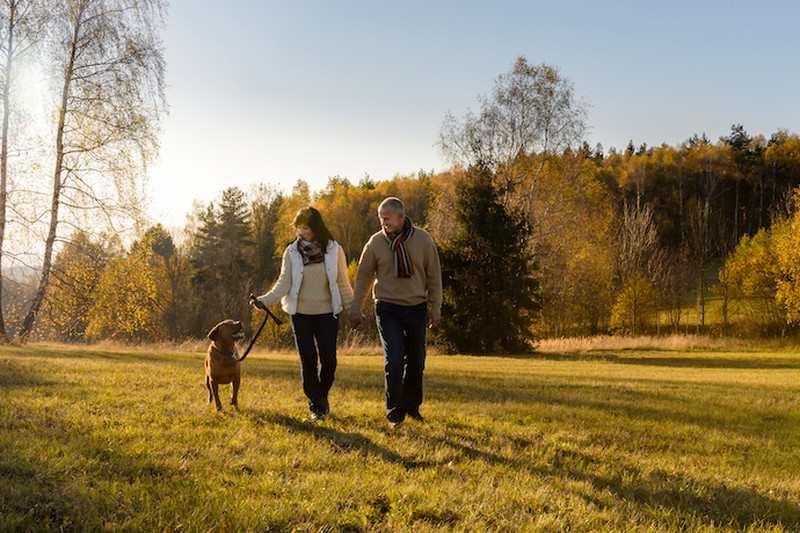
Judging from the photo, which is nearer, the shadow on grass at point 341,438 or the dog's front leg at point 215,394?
the shadow on grass at point 341,438

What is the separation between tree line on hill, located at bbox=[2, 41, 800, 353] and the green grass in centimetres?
1191

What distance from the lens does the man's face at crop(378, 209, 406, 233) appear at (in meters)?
5.50

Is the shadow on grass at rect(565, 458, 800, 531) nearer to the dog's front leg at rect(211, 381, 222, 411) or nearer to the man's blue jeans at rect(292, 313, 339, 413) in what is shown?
the man's blue jeans at rect(292, 313, 339, 413)

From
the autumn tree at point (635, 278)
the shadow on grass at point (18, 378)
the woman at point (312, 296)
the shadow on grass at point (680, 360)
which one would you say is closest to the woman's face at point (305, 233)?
the woman at point (312, 296)

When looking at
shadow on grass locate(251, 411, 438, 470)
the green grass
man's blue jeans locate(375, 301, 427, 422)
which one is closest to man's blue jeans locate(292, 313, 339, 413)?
the green grass

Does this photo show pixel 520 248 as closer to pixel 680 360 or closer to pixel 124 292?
pixel 680 360

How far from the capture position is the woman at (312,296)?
5840 millimetres

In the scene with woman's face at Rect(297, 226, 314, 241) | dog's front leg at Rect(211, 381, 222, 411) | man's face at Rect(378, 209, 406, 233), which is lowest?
dog's front leg at Rect(211, 381, 222, 411)

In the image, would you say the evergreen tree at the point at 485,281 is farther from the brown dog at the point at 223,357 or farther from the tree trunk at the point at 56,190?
the brown dog at the point at 223,357

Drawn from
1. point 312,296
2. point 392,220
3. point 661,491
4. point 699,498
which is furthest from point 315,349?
point 699,498

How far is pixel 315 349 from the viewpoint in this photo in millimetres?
5957

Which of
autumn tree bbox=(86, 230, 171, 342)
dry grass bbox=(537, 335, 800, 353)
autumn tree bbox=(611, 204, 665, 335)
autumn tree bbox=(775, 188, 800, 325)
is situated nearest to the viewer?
autumn tree bbox=(86, 230, 171, 342)

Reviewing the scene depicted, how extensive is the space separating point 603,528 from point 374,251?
336cm

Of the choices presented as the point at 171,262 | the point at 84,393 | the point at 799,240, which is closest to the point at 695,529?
the point at 84,393
